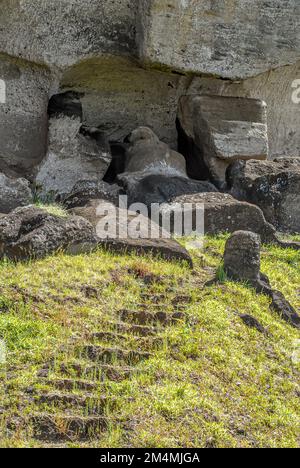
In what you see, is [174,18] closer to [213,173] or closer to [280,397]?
[213,173]

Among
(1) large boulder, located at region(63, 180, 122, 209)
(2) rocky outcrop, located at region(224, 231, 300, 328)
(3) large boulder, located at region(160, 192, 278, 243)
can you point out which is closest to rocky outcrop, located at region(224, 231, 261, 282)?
(2) rocky outcrop, located at region(224, 231, 300, 328)

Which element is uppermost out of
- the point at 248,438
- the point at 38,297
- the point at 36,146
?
the point at 36,146

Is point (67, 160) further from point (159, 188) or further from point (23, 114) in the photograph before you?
point (159, 188)

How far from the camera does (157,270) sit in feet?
36.5

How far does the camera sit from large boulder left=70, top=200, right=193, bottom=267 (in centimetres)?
1160

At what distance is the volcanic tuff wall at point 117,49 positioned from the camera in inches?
615

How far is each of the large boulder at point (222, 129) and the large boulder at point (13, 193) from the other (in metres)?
3.31

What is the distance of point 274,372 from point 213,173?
7233 millimetres

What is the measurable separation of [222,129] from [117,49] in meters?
2.14

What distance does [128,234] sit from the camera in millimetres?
11969

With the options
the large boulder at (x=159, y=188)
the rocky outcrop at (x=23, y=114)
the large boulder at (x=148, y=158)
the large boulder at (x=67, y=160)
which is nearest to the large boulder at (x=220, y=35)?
the large boulder at (x=148, y=158)

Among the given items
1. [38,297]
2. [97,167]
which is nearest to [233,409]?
[38,297]

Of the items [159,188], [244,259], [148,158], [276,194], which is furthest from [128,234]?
[148,158]

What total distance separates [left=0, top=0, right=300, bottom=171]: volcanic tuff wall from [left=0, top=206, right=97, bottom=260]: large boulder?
450cm
